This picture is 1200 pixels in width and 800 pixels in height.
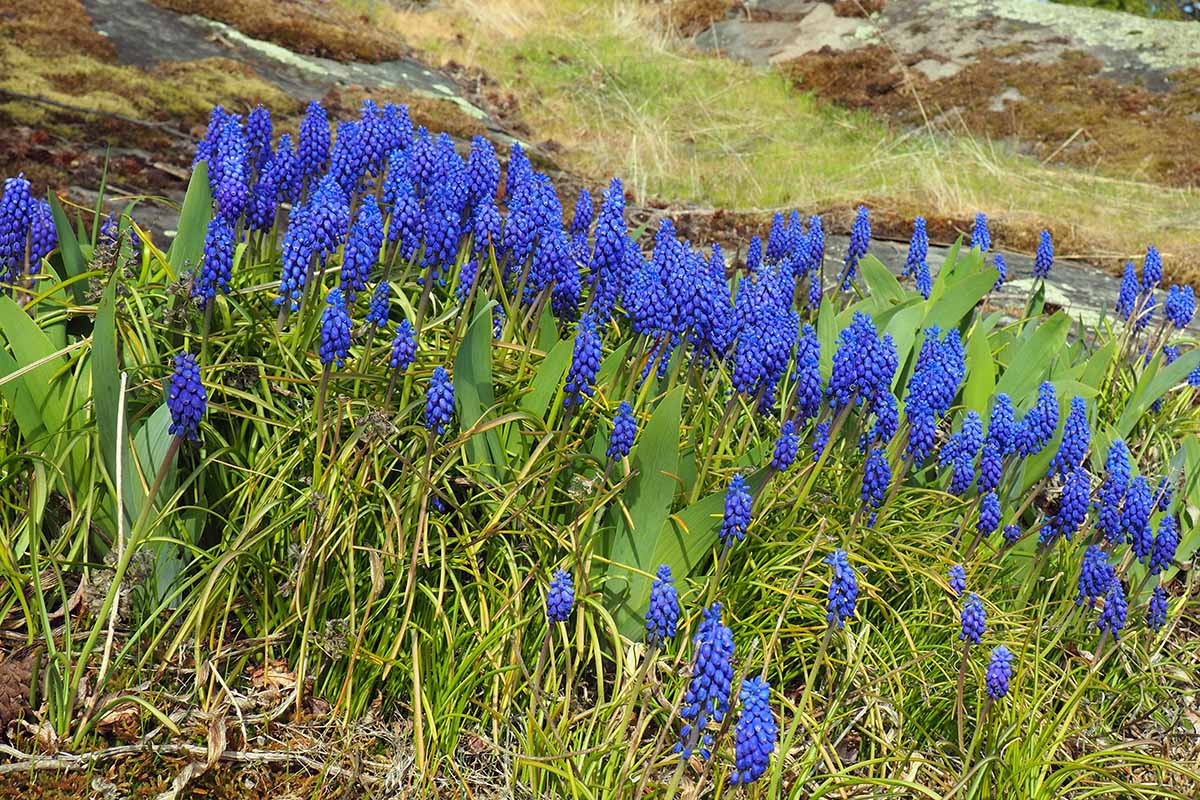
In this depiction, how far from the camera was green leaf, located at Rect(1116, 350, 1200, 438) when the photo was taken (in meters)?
4.88

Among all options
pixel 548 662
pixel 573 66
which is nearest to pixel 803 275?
pixel 548 662

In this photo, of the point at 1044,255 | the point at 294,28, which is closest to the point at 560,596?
the point at 1044,255

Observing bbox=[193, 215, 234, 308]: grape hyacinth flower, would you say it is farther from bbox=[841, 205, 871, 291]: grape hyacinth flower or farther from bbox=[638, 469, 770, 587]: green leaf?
bbox=[841, 205, 871, 291]: grape hyacinth flower

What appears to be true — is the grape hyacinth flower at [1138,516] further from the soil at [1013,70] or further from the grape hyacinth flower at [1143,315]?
the soil at [1013,70]

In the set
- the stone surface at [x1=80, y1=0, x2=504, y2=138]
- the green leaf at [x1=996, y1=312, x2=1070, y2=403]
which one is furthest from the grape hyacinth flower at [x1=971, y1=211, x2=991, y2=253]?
the stone surface at [x1=80, y1=0, x2=504, y2=138]

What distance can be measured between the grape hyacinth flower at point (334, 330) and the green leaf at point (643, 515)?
91 cm

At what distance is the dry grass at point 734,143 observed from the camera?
9.94m

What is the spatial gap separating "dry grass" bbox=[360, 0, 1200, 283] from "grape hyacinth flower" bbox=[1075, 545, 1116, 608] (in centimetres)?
603

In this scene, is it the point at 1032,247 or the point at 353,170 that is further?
the point at 1032,247

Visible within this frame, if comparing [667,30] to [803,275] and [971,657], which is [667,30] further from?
[971,657]

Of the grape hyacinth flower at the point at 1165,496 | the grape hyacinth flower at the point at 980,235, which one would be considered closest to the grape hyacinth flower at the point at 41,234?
the grape hyacinth flower at the point at 1165,496

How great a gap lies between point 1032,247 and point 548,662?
6.99m

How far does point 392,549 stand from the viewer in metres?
3.05

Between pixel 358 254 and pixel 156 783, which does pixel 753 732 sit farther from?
pixel 358 254
